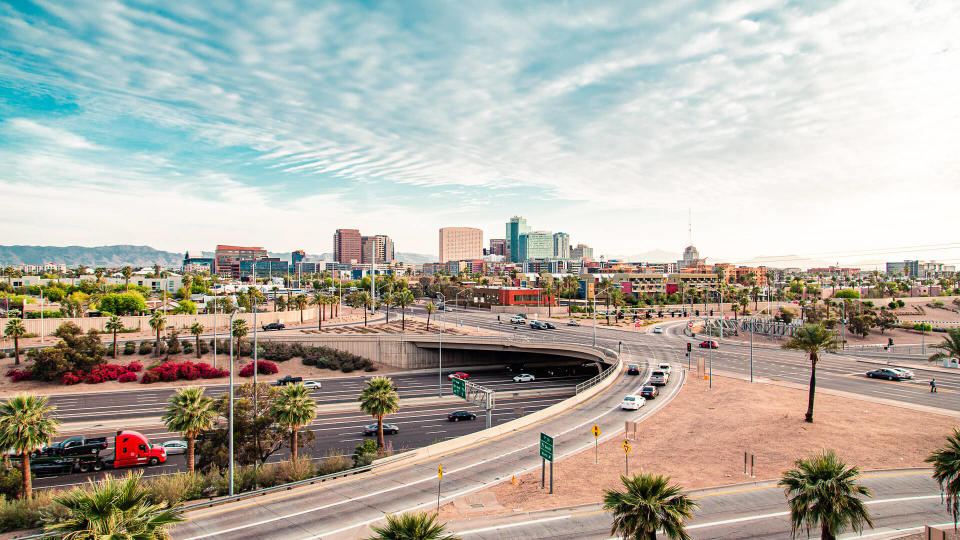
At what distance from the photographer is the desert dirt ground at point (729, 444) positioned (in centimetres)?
2609

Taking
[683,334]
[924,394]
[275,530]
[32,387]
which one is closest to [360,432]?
[275,530]

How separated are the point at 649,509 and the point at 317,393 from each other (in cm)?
5272

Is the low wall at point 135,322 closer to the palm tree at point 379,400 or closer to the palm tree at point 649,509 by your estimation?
the palm tree at point 379,400

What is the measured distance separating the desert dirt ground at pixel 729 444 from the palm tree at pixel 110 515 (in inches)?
503

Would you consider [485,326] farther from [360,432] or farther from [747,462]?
[747,462]

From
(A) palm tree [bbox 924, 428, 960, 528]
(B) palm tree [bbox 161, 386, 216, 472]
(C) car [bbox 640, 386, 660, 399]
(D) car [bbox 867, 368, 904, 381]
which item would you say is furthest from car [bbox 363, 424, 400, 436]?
(D) car [bbox 867, 368, 904, 381]

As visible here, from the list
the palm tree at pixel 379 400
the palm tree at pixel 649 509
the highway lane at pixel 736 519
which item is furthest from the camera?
the palm tree at pixel 379 400

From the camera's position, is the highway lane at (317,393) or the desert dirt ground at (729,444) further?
the highway lane at (317,393)

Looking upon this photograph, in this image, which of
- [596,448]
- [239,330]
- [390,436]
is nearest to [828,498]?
[596,448]

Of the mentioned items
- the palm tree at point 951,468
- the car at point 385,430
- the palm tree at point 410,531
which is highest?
the palm tree at point 410,531

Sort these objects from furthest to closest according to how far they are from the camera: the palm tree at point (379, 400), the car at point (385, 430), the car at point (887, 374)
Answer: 1. the car at point (887, 374)
2. the car at point (385, 430)
3. the palm tree at point (379, 400)

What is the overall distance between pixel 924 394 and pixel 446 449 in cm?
4912

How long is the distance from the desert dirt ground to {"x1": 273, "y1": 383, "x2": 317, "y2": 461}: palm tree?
47.8 feet

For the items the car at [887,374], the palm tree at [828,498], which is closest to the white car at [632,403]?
the palm tree at [828,498]
